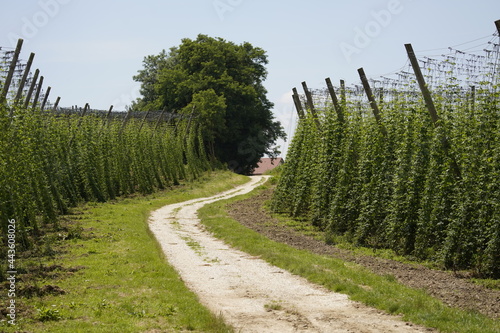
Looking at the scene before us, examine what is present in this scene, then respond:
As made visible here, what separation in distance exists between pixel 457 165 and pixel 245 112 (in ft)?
144

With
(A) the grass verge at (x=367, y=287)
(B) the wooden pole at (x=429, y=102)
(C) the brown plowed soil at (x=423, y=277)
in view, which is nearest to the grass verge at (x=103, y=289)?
(A) the grass verge at (x=367, y=287)

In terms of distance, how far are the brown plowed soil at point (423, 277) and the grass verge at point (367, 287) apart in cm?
37

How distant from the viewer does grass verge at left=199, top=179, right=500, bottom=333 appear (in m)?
8.15

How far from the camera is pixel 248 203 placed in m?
30.0

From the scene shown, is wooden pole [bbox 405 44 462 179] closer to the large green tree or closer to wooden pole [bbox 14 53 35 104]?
wooden pole [bbox 14 53 35 104]

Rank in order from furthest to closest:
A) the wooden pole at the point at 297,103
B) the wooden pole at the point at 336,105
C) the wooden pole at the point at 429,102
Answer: the wooden pole at the point at 297,103, the wooden pole at the point at 336,105, the wooden pole at the point at 429,102

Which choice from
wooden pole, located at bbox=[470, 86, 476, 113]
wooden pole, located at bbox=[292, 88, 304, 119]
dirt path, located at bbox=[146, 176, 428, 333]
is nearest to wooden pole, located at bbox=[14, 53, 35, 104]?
dirt path, located at bbox=[146, 176, 428, 333]

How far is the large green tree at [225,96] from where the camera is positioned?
52469 millimetres

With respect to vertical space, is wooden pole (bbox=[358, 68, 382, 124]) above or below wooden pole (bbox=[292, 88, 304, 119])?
below

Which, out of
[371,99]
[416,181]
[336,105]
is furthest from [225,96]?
[416,181]

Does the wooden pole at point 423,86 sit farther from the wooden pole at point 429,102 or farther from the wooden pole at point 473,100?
the wooden pole at point 473,100

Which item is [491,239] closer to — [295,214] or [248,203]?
[295,214]

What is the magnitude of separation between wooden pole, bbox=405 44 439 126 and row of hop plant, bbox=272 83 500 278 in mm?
236

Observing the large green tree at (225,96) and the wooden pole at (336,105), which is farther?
the large green tree at (225,96)
